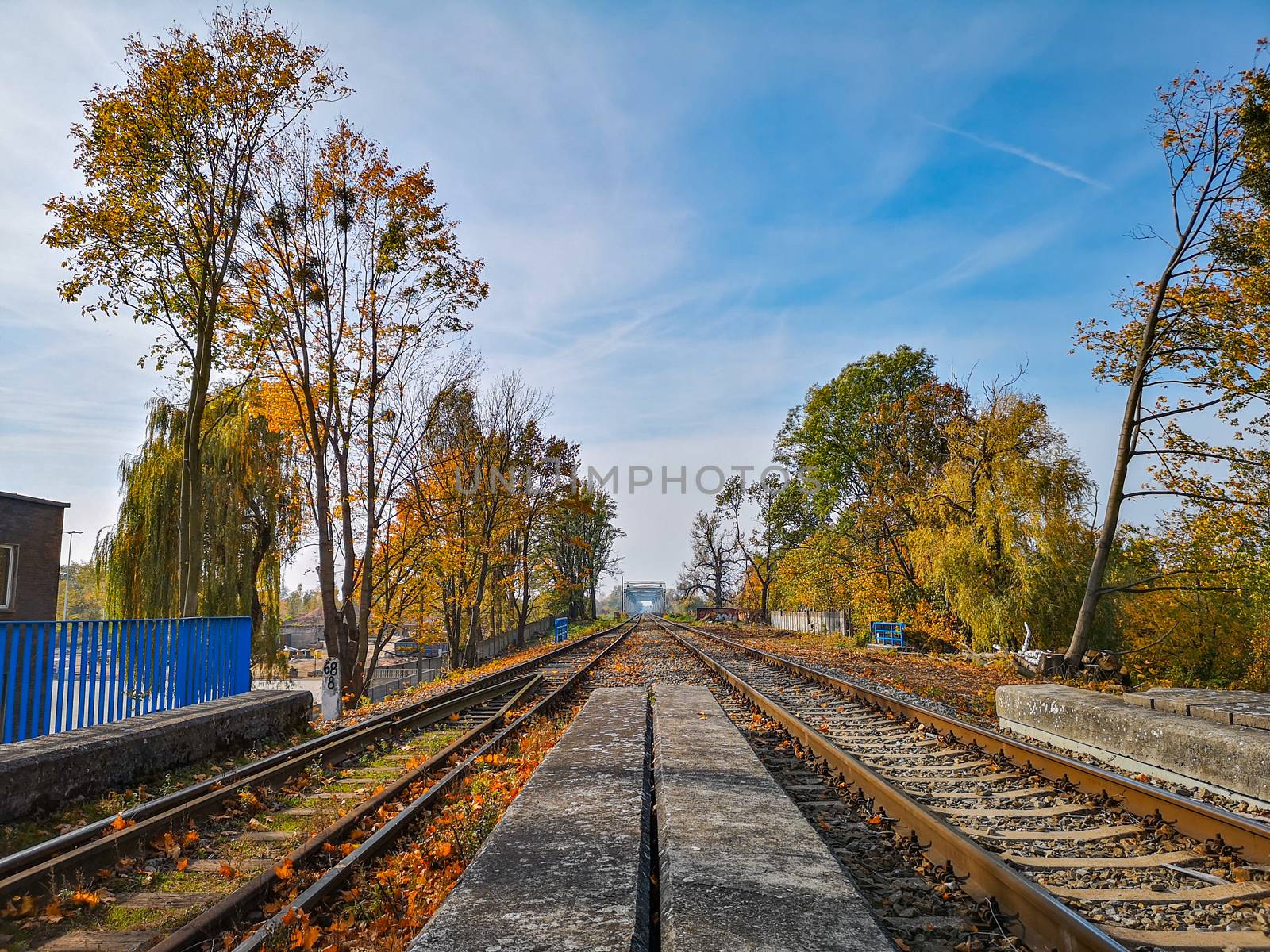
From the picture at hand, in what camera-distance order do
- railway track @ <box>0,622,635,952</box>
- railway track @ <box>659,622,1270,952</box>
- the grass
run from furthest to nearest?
1. the grass
2. railway track @ <box>0,622,635,952</box>
3. railway track @ <box>659,622,1270,952</box>

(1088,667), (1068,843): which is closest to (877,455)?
(1088,667)

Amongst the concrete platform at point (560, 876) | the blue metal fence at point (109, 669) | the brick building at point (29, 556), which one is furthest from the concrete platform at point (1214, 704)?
the brick building at point (29, 556)

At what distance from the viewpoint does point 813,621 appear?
4153 cm

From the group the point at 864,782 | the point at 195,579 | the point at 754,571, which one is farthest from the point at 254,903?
the point at 754,571

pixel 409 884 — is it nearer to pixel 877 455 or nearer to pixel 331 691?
pixel 331 691

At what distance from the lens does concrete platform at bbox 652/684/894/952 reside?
2705 millimetres

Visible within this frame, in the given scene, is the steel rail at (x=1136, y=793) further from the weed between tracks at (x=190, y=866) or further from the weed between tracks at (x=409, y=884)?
the weed between tracks at (x=190, y=866)

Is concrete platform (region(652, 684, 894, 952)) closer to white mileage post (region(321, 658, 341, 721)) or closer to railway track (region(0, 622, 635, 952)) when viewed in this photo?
railway track (region(0, 622, 635, 952))

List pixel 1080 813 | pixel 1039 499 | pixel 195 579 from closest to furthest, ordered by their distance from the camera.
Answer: pixel 1080 813 < pixel 195 579 < pixel 1039 499

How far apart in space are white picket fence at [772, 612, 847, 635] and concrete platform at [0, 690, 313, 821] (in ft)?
97.5

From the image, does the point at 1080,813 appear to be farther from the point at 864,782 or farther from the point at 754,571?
the point at 754,571

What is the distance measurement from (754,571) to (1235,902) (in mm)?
57023

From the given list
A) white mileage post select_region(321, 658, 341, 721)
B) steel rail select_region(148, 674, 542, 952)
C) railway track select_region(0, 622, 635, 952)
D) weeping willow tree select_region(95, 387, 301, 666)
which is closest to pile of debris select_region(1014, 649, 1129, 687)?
railway track select_region(0, 622, 635, 952)

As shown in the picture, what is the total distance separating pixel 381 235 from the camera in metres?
17.8
